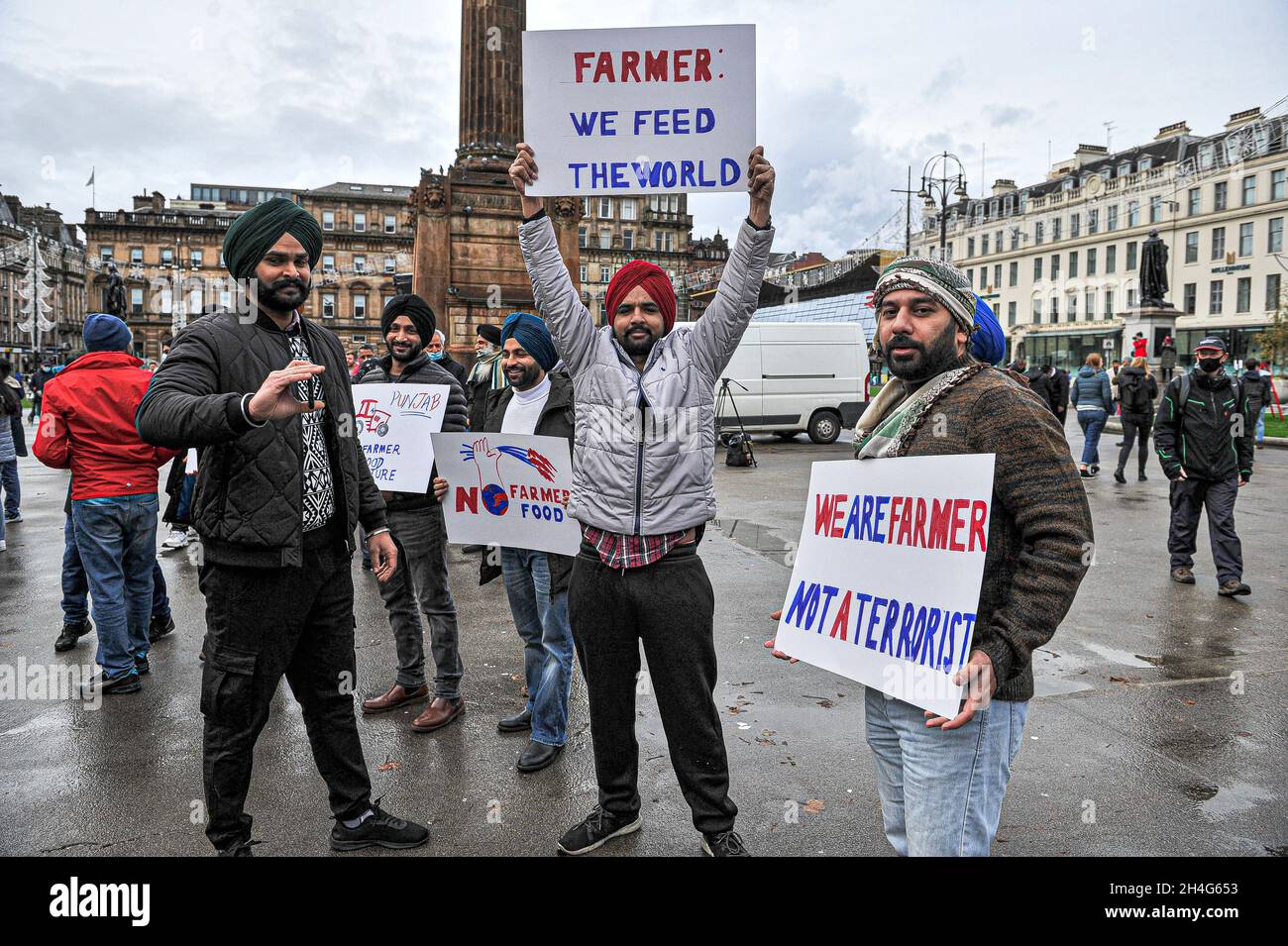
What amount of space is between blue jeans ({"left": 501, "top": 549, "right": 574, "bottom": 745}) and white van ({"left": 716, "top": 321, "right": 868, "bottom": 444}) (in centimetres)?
1628

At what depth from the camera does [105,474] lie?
5336 mm

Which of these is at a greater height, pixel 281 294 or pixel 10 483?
pixel 281 294

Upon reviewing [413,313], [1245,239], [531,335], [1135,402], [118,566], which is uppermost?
[1245,239]

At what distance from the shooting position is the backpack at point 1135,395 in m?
14.5

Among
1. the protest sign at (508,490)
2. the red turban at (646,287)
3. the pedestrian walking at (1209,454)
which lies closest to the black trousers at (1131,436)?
the pedestrian walking at (1209,454)

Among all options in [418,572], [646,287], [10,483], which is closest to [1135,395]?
[418,572]

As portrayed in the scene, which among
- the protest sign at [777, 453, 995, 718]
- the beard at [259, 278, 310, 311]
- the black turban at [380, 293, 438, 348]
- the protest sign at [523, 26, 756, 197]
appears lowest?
the protest sign at [777, 453, 995, 718]

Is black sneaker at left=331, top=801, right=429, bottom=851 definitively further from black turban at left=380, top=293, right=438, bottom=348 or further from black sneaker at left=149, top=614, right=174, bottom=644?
black sneaker at left=149, top=614, right=174, bottom=644

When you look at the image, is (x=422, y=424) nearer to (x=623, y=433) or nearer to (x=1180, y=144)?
(x=623, y=433)

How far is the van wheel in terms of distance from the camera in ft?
72.0

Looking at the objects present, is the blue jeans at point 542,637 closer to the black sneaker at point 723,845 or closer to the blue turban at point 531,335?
the blue turban at point 531,335

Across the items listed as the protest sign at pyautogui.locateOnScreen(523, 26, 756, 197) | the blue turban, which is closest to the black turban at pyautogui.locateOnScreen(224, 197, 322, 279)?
the protest sign at pyautogui.locateOnScreen(523, 26, 756, 197)

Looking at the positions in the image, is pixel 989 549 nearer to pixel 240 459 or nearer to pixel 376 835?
pixel 240 459

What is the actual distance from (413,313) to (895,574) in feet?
11.8
